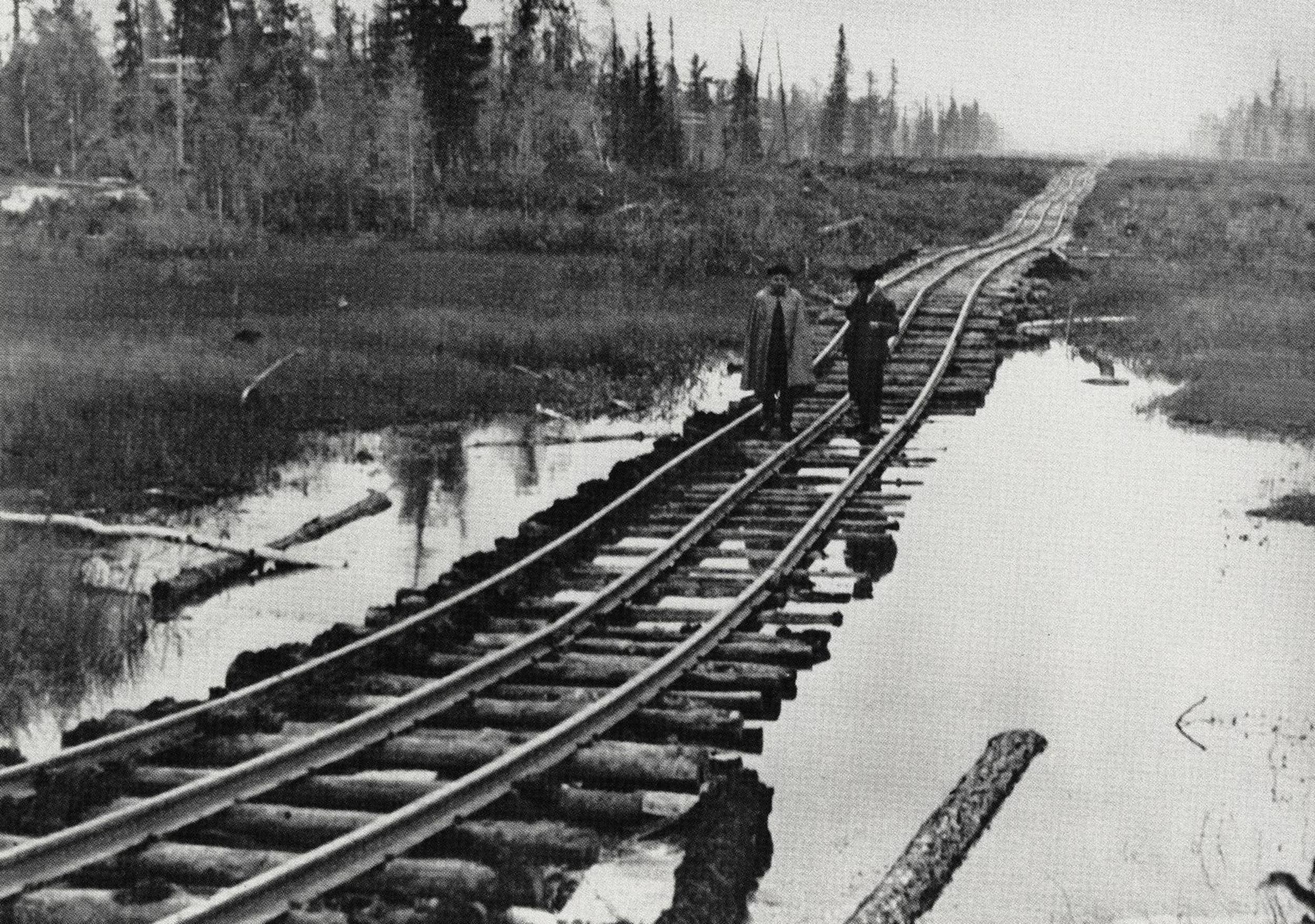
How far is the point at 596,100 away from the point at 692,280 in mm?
58594

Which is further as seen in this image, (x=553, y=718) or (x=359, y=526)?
(x=359, y=526)

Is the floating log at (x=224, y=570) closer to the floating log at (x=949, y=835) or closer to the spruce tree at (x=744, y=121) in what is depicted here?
the floating log at (x=949, y=835)

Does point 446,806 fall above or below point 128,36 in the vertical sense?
below

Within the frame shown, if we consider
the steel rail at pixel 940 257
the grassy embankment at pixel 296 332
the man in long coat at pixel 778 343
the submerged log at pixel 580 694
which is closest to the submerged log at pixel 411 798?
the submerged log at pixel 580 694

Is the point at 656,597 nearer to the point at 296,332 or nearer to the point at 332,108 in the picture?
the point at 296,332

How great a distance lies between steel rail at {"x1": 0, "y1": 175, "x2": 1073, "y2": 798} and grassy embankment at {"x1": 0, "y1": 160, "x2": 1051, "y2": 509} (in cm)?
484

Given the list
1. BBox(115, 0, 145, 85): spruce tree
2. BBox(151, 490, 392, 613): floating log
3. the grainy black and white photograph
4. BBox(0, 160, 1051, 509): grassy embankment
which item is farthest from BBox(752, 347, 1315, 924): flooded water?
BBox(115, 0, 145, 85): spruce tree

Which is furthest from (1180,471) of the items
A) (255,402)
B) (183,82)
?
(183,82)

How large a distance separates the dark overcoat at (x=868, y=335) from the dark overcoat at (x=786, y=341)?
0.84 metres

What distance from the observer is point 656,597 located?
10367mm

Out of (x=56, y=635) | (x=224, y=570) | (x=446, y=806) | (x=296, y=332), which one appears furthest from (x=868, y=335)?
(x=296, y=332)

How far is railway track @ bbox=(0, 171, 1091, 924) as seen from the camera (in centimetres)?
580

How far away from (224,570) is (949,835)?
6.51m

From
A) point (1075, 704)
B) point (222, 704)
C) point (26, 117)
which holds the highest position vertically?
point (26, 117)
